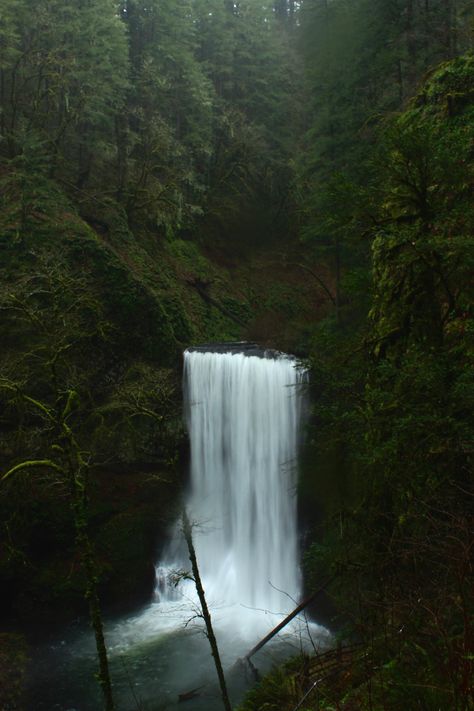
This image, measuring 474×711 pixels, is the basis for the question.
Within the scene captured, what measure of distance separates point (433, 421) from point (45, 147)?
21603mm

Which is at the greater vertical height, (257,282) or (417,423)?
(257,282)

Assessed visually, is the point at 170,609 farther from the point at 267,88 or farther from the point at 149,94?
the point at 267,88

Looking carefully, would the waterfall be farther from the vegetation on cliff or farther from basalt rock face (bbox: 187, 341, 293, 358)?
the vegetation on cliff

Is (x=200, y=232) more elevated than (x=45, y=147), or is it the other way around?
(x=45, y=147)

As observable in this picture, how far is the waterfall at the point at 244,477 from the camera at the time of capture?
659 inches

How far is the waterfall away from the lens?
659 inches

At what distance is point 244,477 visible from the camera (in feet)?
57.7

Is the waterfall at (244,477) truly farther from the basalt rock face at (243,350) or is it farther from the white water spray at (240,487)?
the basalt rock face at (243,350)

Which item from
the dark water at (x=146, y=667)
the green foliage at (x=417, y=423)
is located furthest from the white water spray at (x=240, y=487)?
the green foliage at (x=417, y=423)

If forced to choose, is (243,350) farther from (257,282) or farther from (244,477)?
(257,282)

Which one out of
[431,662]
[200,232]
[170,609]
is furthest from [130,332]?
[431,662]

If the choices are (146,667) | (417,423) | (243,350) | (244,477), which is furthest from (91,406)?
(417,423)

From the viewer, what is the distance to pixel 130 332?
18.7 m

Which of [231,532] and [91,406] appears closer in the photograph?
[231,532]
